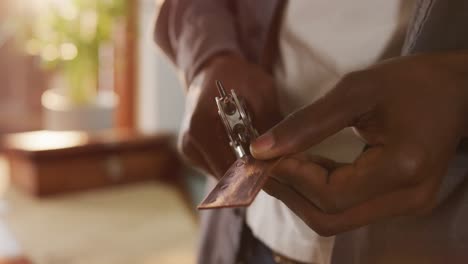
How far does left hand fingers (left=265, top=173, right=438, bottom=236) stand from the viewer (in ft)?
1.10

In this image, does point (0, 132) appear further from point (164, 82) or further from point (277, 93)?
point (277, 93)

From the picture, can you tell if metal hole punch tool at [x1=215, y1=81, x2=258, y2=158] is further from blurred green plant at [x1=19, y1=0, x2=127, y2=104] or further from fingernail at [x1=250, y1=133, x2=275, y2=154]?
blurred green plant at [x1=19, y1=0, x2=127, y2=104]

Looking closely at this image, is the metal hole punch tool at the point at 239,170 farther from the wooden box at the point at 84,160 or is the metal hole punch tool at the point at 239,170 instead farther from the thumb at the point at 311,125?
the wooden box at the point at 84,160

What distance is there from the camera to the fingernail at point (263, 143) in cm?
33

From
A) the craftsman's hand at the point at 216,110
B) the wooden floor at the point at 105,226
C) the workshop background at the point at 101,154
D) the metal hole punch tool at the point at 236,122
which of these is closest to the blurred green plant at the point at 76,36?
the workshop background at the point at 101,154

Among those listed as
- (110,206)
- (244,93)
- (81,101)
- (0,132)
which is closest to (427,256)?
(244,93)

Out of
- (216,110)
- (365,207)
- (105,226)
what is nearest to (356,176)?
(365,207)

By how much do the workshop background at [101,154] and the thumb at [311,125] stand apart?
3.59ft

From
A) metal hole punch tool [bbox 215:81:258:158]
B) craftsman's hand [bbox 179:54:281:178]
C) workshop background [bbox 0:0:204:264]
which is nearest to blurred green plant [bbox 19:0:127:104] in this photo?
workshop background [bbox 0:0:204:264]

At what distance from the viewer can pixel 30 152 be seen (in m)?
1.75

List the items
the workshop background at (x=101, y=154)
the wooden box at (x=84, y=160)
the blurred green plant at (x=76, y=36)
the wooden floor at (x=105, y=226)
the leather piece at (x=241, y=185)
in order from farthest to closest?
1. the blurred green plant at (x=76, y=36)
2. the wooden box at (x=84, y=160)
3. the workshop background at (x=101, y=154)
4. the wooden floor at (x=105, y=226)
5. the leather piece at (x=241, y=185)

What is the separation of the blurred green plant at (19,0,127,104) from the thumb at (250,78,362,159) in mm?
1691

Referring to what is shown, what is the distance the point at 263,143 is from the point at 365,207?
0.07 meters

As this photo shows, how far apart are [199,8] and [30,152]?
4.31 ft
